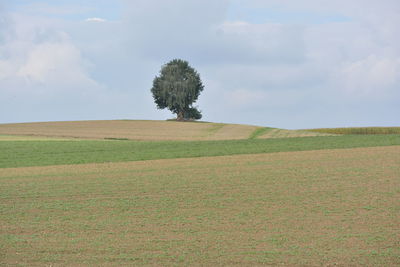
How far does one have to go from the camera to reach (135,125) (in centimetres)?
6153

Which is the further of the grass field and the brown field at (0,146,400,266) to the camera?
the grass field

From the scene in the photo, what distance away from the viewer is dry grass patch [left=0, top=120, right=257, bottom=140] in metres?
52.1

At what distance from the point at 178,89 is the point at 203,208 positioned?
1918 inches

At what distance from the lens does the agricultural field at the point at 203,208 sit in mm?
14242

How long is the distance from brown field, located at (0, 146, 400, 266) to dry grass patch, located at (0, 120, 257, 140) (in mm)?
22158

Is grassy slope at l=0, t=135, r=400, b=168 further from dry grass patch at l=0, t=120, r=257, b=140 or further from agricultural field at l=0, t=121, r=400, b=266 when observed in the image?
dry grass patch at l=0, t=120, r=257, b=140

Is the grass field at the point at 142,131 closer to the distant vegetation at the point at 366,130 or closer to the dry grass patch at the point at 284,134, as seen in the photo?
the dry grass patch at the point at 284,134

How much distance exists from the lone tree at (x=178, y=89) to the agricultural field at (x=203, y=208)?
31934 millimetres

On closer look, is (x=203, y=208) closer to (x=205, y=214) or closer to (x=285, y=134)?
(x=205, y=214)

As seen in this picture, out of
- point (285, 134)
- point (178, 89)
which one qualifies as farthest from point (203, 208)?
point (178, 89)

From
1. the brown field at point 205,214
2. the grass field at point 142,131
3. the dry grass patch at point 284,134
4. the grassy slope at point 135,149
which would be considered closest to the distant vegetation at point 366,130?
the dry grass patch at point 284,134

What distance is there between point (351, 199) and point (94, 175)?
1253 cm

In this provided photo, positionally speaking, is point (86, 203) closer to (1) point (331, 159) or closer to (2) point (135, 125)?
(1) point (331, 159)

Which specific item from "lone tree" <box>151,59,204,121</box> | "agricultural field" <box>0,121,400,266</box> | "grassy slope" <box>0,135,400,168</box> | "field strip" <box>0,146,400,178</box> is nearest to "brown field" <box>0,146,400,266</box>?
"agricultural field" <box>0,121,400,266</box>
